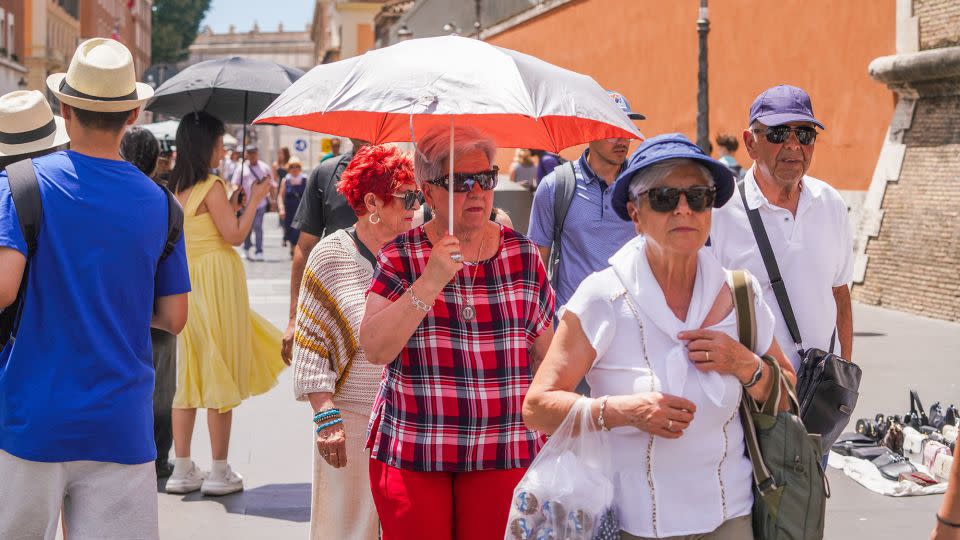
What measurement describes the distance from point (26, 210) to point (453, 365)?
120 centimetres

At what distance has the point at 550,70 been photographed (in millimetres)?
3979

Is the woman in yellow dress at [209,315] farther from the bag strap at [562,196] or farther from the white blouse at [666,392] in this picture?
the white blouse at [666,392]

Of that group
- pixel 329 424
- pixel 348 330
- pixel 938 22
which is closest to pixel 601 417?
pixel 329 424

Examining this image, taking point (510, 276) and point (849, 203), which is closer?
point (510, 276)

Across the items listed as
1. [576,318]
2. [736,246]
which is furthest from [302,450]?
[576,318]

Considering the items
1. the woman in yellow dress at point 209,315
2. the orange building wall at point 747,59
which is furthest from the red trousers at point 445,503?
the orange building wall at point 747,59

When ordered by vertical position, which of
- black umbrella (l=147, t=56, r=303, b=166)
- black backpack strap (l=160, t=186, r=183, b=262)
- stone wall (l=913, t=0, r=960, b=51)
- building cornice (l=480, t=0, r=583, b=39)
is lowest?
black backpack strap (l=160, t=186, r=183, b=262)

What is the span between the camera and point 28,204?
3.46 m

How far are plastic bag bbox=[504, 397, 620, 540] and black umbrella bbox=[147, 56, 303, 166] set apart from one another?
4.36 meters

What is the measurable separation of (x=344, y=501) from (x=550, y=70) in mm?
1621

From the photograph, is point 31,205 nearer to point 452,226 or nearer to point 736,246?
point 452,226

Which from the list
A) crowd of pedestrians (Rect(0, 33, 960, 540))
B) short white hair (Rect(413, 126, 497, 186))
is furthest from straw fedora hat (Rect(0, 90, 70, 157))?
short white hair (Rect(413, 126, 497, 186))

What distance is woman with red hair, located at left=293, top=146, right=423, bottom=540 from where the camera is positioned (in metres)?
4.30

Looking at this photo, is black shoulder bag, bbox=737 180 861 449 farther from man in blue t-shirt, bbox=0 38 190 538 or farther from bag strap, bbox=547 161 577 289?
man in blue t-shirt, bbox=0 38 190 538
